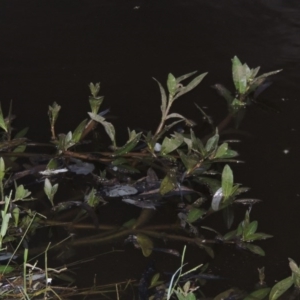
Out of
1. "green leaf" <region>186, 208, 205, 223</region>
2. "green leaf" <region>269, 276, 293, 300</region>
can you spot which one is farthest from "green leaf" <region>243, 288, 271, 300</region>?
"green leaf" <region>186, 208, 205, 223</region>

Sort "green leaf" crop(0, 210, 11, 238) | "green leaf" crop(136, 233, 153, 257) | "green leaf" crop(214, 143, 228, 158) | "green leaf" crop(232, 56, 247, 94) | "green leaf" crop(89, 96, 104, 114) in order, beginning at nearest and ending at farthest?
"green leaf" crop(0, 210, 11, 238), "green leaf" crop(136, 233, 153, 257), "green leaf" crop(214, 143, 228, 158), "green leaf" crop(89, 96, 104, 114), "green leaf" crop(232, 56, 247, 94)

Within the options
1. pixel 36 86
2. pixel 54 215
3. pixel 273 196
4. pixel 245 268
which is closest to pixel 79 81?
pixel 36 86

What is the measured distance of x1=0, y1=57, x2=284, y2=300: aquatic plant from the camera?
1257 millimetres

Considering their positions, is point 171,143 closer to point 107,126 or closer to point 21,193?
point 107,126

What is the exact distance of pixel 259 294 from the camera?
116cm

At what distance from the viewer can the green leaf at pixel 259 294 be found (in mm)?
1151

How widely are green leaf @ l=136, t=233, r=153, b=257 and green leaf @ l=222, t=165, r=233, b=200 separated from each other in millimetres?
172

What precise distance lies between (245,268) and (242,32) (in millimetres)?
801

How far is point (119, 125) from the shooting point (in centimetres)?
154

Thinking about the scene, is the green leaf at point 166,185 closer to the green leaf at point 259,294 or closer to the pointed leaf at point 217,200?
the pointed leaf at point 217,200

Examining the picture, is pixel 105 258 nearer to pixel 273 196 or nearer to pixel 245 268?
pixel 245 268

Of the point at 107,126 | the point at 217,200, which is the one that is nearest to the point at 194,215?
the point at 217,200

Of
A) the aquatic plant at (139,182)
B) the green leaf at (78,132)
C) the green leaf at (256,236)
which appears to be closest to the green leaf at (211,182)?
the aquatic plant at (139,182)

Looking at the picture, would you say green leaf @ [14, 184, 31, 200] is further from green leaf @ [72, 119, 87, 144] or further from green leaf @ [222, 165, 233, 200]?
green leaf @ [222, 165, 233, 200]
